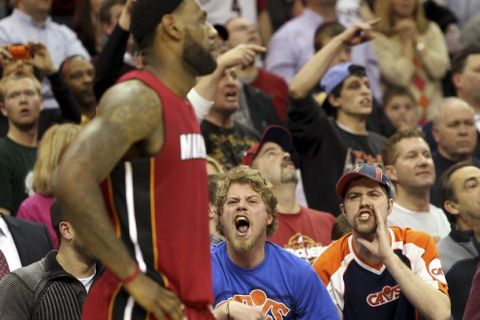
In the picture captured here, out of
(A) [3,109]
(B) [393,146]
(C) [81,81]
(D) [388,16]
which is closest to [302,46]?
(D) [388,16]

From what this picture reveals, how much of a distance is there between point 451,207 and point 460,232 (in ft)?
1.14

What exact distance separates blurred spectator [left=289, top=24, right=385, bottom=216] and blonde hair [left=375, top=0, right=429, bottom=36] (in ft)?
9.16

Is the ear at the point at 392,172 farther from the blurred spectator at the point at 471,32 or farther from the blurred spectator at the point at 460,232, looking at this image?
the blurred spectator at the point at 471,32

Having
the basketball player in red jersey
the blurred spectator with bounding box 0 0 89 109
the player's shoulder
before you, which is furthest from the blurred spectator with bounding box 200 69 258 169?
the player's shoulder

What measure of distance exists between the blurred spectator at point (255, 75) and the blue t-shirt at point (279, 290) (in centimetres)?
449

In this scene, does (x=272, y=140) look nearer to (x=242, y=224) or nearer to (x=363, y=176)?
(x=363, y=176)

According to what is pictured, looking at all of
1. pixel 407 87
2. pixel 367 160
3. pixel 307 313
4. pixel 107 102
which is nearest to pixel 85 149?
pixel 107 102

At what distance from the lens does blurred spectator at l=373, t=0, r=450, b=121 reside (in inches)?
477

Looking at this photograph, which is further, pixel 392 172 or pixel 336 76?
pixel 336 76

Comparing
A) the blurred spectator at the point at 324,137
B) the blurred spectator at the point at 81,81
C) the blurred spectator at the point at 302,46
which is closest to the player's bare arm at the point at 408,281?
the blurred spectator at the point at 324,137

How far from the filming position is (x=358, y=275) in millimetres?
6668

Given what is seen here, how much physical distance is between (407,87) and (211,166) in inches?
173

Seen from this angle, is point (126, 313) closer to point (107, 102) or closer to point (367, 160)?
point (107, 102)

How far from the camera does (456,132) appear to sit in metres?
10.0
